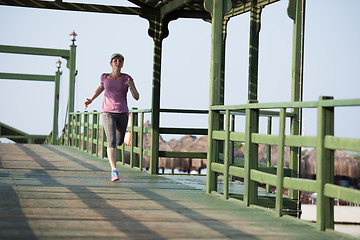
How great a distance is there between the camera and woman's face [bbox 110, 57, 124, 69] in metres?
8.30

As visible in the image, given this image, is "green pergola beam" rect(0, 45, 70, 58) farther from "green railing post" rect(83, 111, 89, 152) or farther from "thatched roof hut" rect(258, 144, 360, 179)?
"thatched roof hut" rect(258, 144, 360, 179)

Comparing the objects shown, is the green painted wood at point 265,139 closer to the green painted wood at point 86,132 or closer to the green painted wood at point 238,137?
the green painted wood at point 238,137

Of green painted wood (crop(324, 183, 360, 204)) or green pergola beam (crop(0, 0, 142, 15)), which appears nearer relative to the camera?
green painted wood (crop(324, 183, 360, 204))

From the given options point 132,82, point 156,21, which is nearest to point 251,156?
point 132,82

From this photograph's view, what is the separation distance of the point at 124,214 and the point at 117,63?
3.27 metres

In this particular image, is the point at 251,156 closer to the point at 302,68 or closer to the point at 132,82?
the point at 132,82

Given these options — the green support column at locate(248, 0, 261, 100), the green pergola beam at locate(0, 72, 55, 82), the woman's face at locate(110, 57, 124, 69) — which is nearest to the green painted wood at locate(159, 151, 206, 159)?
the green support column at locate(248, 0, 261, 100)

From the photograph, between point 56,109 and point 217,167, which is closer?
point 217,167

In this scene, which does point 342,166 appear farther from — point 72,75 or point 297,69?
point 297,69

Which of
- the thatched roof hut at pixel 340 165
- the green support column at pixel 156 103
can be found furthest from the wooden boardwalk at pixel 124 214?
the thatched roof hut at pixel 340 165

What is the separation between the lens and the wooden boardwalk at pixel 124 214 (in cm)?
453

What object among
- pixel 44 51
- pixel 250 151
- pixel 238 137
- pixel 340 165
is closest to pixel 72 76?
pixel 44 51

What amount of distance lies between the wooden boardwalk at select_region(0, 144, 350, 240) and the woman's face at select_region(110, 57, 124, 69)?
5.16ft

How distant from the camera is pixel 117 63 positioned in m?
8.30
